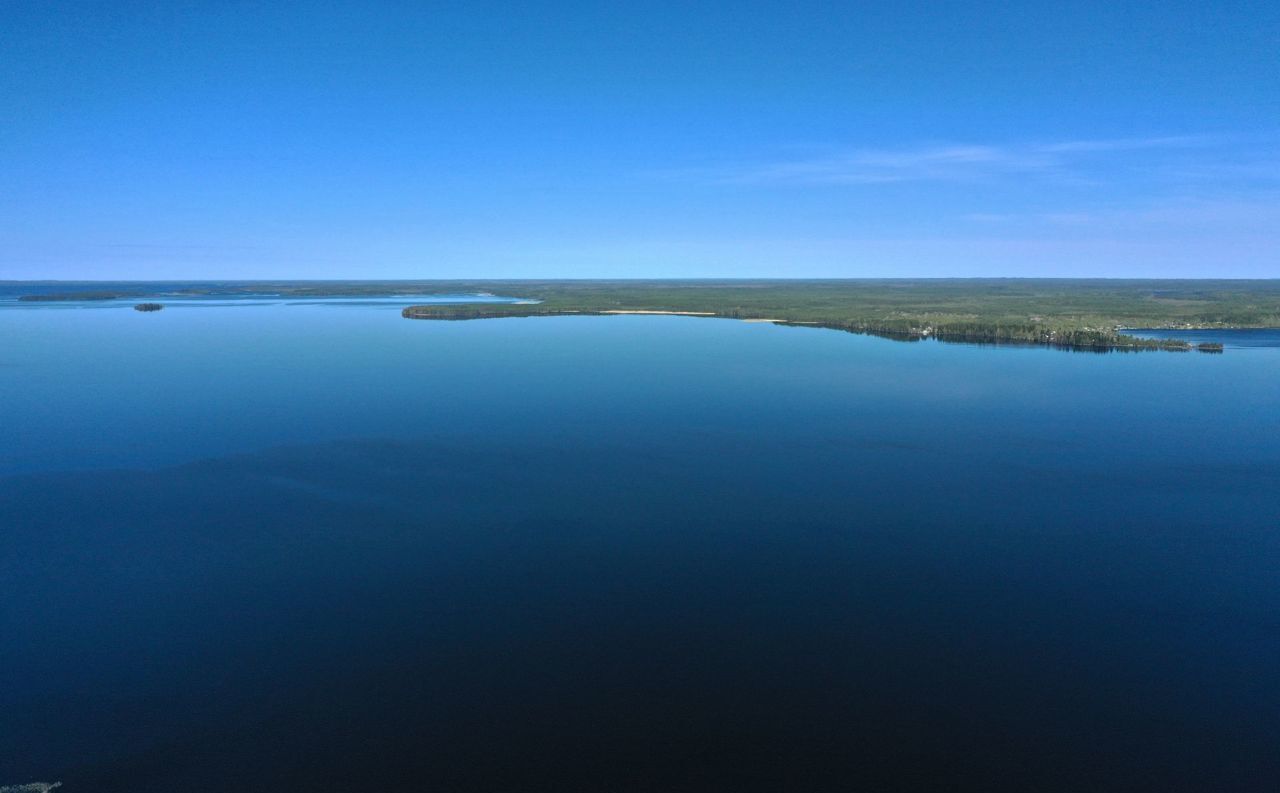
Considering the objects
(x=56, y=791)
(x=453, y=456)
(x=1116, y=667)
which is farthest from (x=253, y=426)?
(x=1116, y=667)

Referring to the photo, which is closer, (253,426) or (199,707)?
(199,707)

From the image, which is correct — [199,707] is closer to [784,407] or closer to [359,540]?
[359,540]

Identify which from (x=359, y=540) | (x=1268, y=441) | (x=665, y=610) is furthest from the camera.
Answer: (x=1268, y=441)

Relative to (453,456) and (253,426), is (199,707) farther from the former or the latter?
(253,426)

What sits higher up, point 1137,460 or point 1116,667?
point 1137,460

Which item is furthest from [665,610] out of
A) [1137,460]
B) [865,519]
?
[1137,460]

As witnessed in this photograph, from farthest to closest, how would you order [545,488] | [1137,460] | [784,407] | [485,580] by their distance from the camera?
[784,407]
[1137,460]
[545,488]
[485,580]
